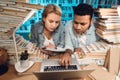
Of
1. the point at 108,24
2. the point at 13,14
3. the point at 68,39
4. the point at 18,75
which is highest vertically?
the point at 13,14

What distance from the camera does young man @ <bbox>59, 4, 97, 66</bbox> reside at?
5.13 ft

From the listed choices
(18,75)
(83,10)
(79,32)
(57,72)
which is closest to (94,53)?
(79,32)

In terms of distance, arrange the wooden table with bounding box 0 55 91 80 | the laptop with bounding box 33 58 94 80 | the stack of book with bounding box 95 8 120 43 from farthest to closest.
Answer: the stack of book with bounding box 95 8 120 43, the wooden table with bounding box 0 55 91 80, the laptop with bounding box 33 58 94 80

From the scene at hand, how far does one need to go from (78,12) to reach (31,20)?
0.40 metres

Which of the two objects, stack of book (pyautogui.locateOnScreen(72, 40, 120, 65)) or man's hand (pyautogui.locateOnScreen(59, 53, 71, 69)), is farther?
stack of book (pyautogui.locateOnScreen(72, 40, 120, 65))

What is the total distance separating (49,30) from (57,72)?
463 millimetres

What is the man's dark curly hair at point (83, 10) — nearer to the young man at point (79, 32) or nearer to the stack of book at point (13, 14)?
the young man at point (79, 32)

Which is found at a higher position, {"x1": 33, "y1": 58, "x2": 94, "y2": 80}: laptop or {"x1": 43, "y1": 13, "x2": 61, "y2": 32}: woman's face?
{"x1": 43, "y1": 13, "x2": 61, "y2": 32}: woman's face

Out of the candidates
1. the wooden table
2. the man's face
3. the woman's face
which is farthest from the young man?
the wooden table

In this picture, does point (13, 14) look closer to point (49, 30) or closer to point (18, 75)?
point (49, 30)

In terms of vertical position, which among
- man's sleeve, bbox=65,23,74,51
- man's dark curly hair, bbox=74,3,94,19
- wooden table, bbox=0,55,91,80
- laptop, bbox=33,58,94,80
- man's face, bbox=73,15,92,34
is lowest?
wooden table, bbox=0,55,91,80

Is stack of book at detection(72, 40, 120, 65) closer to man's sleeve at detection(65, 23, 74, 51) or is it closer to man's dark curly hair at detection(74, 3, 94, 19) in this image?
man's sleeve at detection(65, 23, 74, 51)

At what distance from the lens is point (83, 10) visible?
156cm

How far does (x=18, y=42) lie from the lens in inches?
64.2
